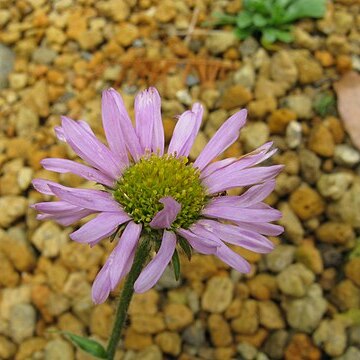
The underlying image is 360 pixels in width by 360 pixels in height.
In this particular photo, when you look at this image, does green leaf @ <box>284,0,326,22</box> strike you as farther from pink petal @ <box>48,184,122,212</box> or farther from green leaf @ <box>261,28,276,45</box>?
pink petal @ <box>48,184,122,212</box>

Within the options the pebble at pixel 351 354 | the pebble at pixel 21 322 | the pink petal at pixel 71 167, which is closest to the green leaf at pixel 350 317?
the pebble at pixel 351 354

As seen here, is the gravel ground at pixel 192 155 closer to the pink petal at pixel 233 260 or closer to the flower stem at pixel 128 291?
the flower stem at pixel 128 291

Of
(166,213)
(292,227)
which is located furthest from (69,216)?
(292,227)

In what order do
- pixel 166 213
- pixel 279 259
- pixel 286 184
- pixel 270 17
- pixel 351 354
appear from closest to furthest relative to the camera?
pixel 166 213 < pixel 351 354 < pixel 279 259 < pixel 286 184 < pixel 270 17

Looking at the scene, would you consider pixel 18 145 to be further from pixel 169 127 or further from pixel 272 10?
pixel 272 10

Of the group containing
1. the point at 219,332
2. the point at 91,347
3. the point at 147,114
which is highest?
the point at 147,114

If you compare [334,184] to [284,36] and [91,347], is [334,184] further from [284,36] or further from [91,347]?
[91,347]

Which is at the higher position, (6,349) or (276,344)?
(6,349)
